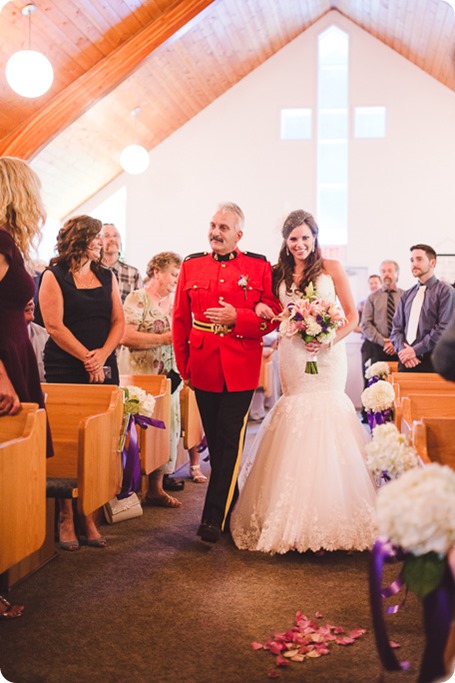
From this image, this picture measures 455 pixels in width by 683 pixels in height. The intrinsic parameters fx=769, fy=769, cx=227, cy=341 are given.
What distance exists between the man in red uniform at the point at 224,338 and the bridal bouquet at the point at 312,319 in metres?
0.21

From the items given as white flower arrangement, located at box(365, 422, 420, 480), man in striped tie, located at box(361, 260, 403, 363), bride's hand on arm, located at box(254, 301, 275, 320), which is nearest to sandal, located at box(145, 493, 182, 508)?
bride's hand on arm, located at box(254, 301, 275, 320)

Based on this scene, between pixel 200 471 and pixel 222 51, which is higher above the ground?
pixel 222 51

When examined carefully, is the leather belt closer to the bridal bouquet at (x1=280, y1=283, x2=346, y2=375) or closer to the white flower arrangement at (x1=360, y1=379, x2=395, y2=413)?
the bridal bouquet at (x1=280, y1=283, x2=346, y2=375)

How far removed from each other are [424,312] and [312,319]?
Answer: 10.0 feet

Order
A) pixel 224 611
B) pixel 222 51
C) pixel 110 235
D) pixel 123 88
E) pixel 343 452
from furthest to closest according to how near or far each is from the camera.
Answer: pixel 222 51, pixel 123 88, pixel 110 235, pixel 343 452, pixel 224 611

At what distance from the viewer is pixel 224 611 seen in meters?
3.18

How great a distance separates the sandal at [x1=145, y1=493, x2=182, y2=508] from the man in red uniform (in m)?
0.94

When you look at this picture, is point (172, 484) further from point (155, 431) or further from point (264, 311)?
point (264, 311)

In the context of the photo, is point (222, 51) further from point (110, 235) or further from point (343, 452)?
point (343, 452)

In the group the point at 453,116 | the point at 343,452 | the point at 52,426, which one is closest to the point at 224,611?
the point at 343,452

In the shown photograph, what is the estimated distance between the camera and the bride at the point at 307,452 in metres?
3.97

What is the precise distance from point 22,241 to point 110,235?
10.4ft

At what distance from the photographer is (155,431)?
495 centimetres

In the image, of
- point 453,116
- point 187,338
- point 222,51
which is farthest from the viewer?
point 453,116
